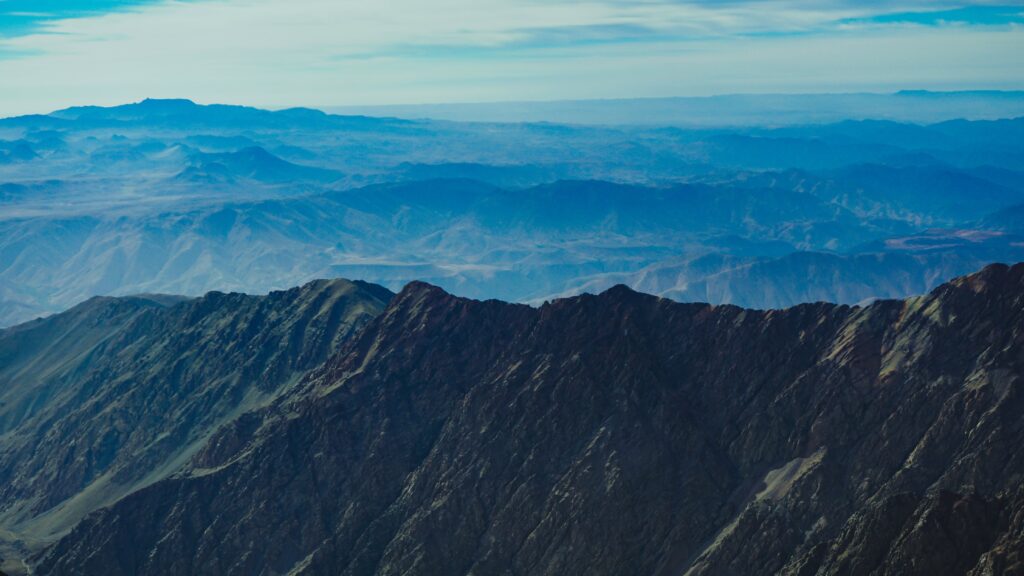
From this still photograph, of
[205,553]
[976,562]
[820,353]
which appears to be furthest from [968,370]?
[205,553]

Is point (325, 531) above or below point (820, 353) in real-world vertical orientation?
below

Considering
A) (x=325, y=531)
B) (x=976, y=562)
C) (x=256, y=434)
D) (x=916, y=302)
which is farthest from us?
(x=256, y=434)

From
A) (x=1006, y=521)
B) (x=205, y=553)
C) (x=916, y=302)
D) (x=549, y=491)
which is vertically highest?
(x=916, y=302)

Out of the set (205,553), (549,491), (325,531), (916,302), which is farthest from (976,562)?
(205,553)

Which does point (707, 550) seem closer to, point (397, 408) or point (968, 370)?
point (968, 370)

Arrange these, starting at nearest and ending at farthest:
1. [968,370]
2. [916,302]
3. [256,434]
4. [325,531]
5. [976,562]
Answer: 1. [976,562]
2. [968,370]
3. [916,302]
4. [325,531]
5. [256,434]

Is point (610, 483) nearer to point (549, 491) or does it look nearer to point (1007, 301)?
point (549, 491)

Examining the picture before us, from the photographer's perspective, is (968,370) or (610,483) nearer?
(968,370)
